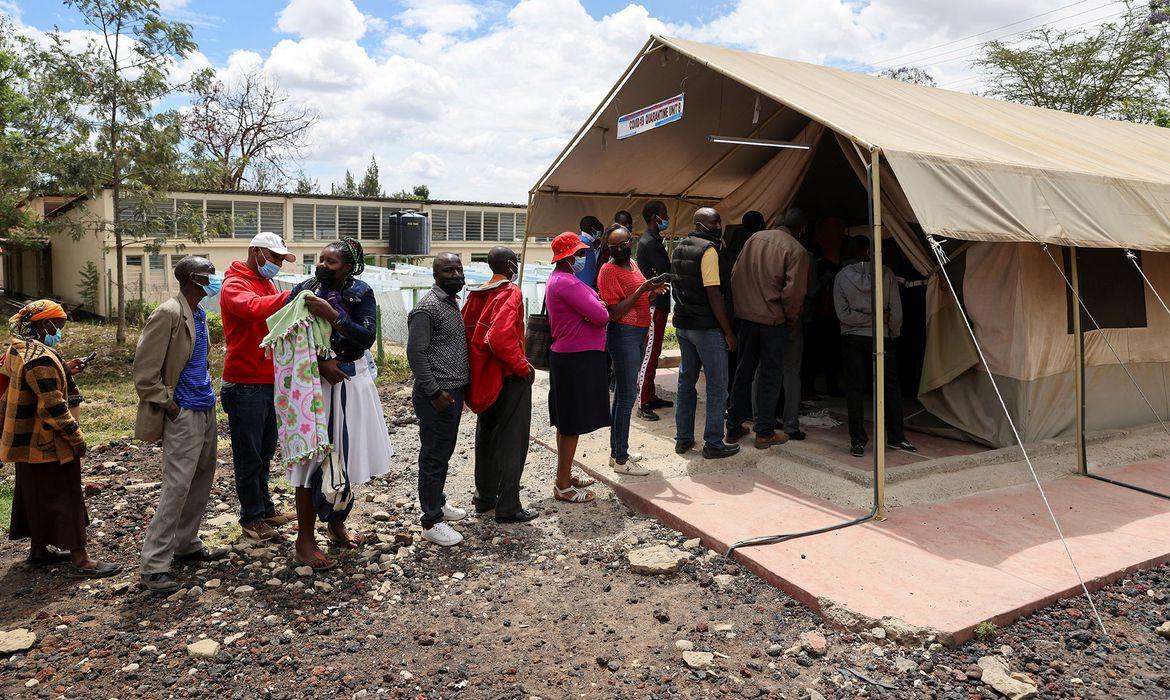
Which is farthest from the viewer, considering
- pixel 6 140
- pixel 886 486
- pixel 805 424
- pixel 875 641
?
pixel 6 140

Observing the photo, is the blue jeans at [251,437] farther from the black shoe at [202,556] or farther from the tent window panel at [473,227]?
the tent window panel at [473,227]

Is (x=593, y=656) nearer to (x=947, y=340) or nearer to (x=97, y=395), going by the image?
(x=947, y=340)

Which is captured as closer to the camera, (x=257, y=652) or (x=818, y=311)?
(x=257, y=652)

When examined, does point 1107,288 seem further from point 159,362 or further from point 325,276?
point 159,362

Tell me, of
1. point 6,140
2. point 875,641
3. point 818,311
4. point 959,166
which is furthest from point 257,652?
point 6,140

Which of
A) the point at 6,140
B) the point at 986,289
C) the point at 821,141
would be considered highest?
the point at 6,140

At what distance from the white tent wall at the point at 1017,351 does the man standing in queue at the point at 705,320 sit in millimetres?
1961

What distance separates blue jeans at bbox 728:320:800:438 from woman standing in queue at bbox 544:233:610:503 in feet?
4.61

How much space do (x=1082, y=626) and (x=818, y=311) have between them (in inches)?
175

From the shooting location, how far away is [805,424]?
7.17 meters

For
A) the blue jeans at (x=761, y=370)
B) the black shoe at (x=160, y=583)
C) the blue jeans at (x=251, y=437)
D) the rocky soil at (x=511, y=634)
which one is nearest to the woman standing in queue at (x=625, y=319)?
the blue jeans at (x=761, y=370)

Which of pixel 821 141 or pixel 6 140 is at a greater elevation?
pixel 6 140

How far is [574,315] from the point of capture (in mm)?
5133

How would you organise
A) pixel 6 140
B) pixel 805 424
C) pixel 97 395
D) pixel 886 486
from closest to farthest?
1. pixel 886 486
2. pixel 805 424
3. pixel 97 395
4. pixel 6 140
